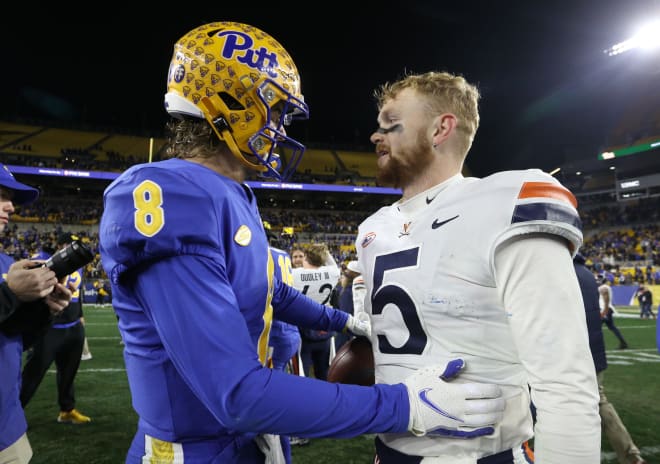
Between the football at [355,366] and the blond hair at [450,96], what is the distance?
101cm

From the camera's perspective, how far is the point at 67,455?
13.5 feet

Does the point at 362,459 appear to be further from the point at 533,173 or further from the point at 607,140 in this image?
the point at 607,140

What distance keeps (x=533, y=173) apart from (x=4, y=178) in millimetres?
2694

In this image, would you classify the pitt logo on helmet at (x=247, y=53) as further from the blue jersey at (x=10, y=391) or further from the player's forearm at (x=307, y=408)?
the blue jersey at (x=10, y=391)

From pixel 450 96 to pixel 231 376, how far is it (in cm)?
145

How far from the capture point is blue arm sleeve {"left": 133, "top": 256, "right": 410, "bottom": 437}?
1080 millimetres

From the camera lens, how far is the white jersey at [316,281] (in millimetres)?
5145

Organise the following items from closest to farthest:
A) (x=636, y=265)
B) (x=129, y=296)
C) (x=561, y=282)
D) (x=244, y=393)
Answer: (x=244, y=393), (x=561, y=282), (x=129, y=296), (x=636, y=265)

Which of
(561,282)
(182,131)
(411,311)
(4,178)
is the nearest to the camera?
(561,282)

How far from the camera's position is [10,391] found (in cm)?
225

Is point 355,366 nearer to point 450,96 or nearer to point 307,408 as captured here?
point 307,408

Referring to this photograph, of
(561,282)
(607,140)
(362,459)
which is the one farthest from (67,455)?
(607,140)

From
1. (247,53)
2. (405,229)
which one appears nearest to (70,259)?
(247,53)

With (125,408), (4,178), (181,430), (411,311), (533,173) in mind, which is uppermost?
(4,178)
